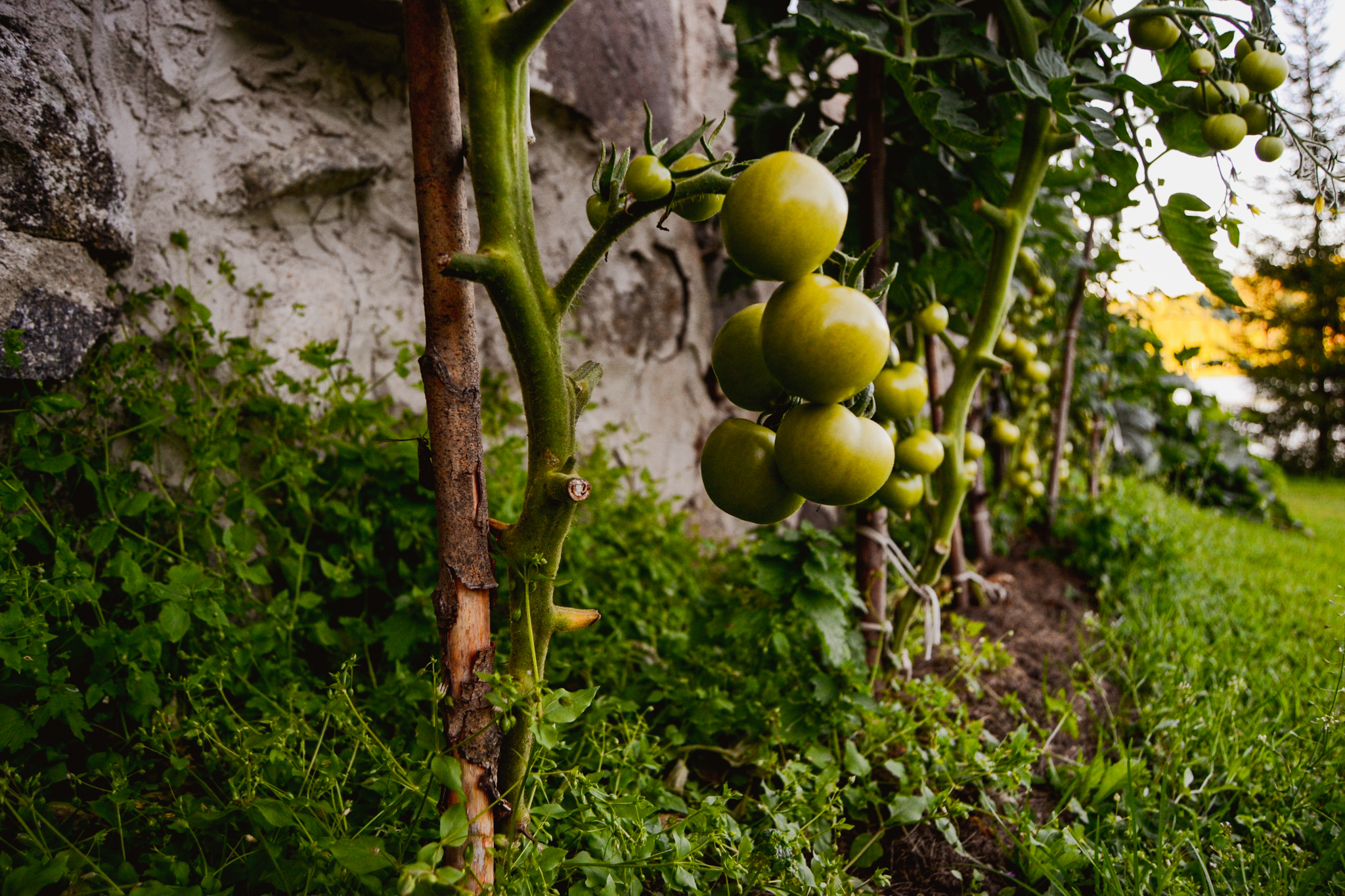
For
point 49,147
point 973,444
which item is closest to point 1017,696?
point 973,444

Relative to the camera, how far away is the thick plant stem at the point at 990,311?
4.64ft

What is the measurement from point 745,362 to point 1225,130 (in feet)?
3.26

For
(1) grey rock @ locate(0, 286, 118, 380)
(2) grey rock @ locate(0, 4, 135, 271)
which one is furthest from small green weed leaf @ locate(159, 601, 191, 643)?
(2) grey rock @ locate(0, 4, 135, 271)

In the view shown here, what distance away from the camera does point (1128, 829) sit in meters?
A: 1.23

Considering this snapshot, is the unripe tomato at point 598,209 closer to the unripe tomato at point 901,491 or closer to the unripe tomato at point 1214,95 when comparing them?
the unripe tomato at point 901,491

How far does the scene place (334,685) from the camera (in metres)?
1.05

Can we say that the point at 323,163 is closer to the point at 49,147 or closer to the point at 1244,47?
the point at 49,147

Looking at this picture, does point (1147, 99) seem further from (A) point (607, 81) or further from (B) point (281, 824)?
(B) point (281, 824)

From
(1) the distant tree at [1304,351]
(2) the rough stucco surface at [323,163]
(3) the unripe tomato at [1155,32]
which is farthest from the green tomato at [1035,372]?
(1) the distant tree at [1304,351]

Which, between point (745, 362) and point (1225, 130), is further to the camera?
point (1225, 130)

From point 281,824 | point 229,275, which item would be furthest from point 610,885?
point 229,275

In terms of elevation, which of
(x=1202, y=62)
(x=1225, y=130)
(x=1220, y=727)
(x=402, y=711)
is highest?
(x=1202, y=62)

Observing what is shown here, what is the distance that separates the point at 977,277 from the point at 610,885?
1647mm

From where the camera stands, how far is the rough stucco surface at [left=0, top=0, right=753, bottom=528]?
50.6 inches
